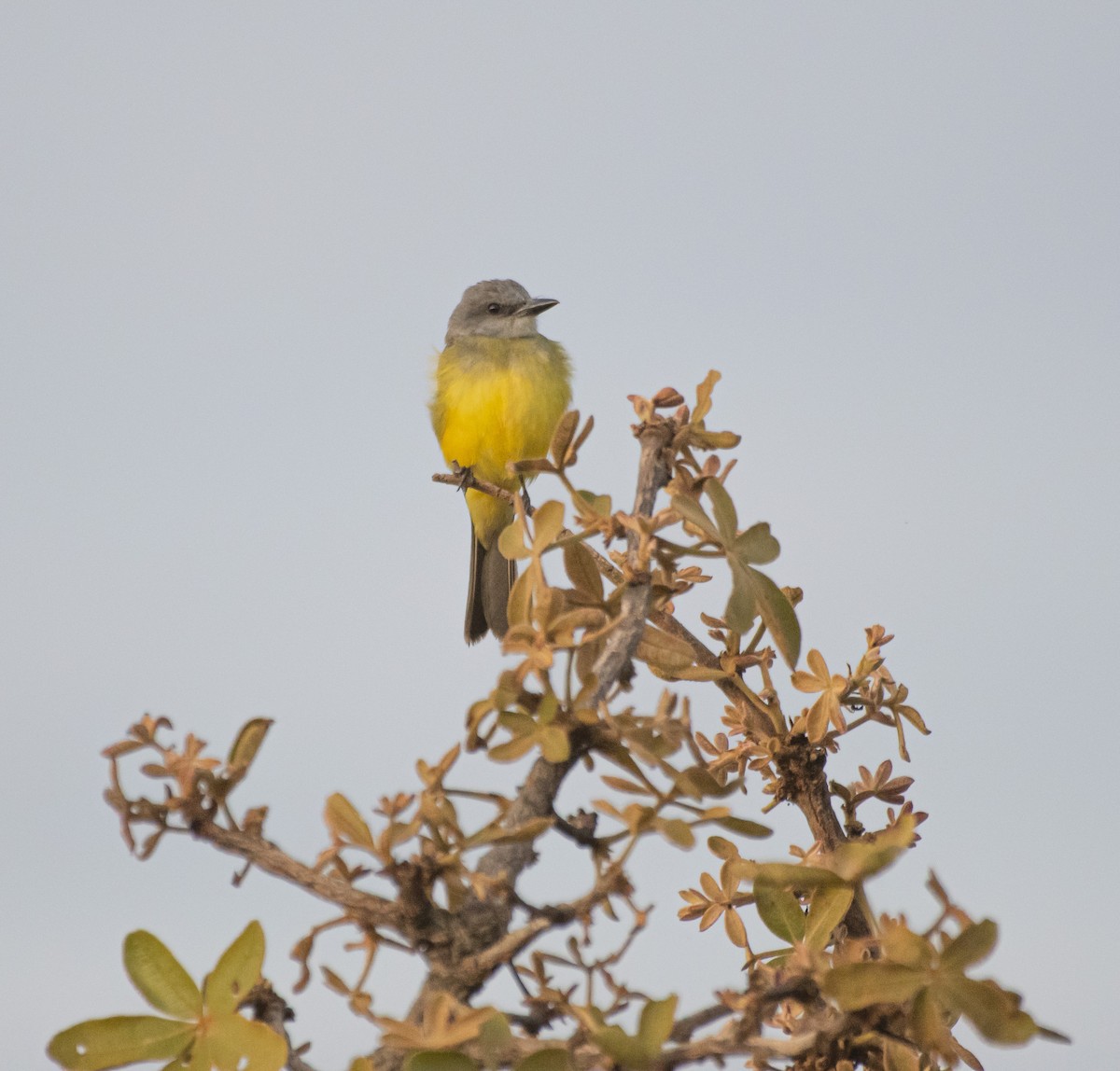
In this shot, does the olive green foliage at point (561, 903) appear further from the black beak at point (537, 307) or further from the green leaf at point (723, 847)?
the black beak at point (537, 307)

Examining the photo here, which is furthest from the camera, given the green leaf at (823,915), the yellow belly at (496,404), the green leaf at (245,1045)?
the yellow belly at (496,404)

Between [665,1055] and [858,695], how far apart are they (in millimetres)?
1054

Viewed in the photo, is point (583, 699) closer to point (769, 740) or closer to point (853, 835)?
point (769, 740)

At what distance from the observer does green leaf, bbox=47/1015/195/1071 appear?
54.6 inches

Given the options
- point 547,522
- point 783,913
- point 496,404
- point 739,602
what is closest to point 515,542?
point 547,522

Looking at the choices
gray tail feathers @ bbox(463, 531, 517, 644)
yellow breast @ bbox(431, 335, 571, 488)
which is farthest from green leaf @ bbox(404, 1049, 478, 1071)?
yellow breast @ bbox(431, 335, 571, 488)

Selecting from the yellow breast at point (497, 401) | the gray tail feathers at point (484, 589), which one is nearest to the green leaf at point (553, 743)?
the gray tail feathers at point (484, 589)

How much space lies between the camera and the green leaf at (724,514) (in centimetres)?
162

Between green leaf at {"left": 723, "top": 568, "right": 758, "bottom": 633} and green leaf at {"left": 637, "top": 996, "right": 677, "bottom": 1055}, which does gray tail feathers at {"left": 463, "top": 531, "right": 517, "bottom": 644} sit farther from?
green leaf at {"left": 637, "top": 996, "right": 677, "bottom": 1055}

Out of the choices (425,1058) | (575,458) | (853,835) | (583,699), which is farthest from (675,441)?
(853,835)

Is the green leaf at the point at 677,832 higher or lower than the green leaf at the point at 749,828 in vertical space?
lower

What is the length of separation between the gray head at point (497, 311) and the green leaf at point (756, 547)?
803 cm

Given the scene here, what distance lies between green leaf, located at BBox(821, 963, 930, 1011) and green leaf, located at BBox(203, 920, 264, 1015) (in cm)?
59

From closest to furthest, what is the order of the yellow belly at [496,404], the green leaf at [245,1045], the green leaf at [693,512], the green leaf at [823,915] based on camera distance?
the green leaf at [245,1045], the green leaf at [693,512], the green leaf at [823,915], the yellow belly at [496,404]
